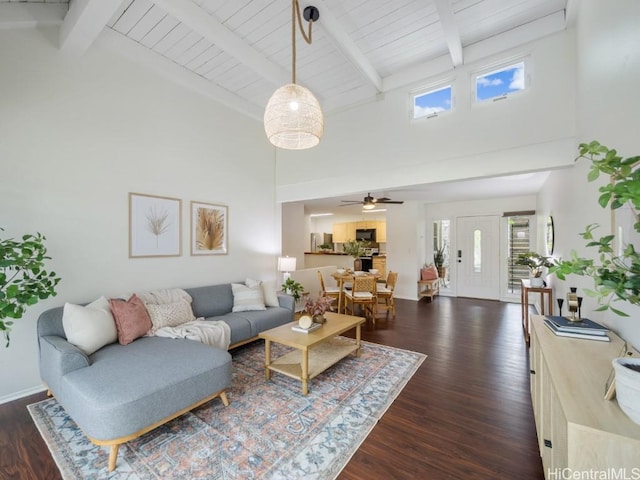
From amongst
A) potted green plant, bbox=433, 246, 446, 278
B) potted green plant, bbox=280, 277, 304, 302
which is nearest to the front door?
potted green plant, bbox=433, 246, 446, 278

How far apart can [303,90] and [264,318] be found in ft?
9.21

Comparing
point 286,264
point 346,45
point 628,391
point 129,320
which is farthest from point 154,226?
point 628,391

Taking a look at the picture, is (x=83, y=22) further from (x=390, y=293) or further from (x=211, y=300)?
(x=390, y=293)

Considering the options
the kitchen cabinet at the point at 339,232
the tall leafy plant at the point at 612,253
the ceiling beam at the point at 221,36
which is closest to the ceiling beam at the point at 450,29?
the ceiling beam at the point at 221,36

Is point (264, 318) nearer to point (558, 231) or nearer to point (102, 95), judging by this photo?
point (102, 95)

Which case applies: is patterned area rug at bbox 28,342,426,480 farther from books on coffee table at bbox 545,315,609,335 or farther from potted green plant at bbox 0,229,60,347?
books on coffee table at bbox 545,315,609,335

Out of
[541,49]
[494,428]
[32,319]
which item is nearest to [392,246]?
[541,49]

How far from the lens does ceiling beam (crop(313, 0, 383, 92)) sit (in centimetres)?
286

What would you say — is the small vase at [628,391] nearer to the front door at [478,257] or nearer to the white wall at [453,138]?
the white wall at [453,138]

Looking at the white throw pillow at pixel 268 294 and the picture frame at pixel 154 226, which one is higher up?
the picture frame at pixel 154 226

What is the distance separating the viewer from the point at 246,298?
409 cm

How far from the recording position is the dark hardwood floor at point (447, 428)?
1766mm

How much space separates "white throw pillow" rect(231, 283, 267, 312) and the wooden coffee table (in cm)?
100

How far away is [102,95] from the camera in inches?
125
